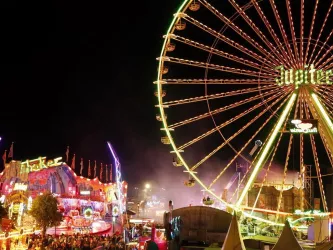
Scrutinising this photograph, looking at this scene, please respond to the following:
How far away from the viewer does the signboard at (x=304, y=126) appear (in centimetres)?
1852

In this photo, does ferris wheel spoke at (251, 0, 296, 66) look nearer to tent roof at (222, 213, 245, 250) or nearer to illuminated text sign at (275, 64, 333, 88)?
illuminated text sign at (275, 64, 333, 88)

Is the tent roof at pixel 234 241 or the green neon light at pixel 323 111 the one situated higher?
the green neon light at pixel 323 111

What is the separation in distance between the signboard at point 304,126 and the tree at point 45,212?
21.9 meters

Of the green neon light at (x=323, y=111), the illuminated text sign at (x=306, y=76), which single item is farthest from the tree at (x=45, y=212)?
the green neon light at (x=323, y=111)

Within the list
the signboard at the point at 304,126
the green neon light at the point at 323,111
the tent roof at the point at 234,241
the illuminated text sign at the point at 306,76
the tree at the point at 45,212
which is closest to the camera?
the tent roof at the point at 234,241

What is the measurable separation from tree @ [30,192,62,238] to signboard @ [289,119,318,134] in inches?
860

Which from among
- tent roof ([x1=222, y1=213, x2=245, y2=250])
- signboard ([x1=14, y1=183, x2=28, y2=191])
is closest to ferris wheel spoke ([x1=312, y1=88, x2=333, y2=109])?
tent roof ([x1=222, y1=213, x2=245, y2=250])

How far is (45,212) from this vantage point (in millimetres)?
34031

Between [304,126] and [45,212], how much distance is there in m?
22.5

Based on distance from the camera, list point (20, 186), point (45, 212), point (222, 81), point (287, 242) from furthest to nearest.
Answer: point (20, 186), point (45, 212), point (222, 81), point (287, 242)

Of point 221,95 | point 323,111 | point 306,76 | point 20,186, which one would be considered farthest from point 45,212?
point 323,111

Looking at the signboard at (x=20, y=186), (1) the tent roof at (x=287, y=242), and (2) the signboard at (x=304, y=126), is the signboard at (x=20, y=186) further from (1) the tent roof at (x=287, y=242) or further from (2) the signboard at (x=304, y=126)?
(1) the tent roof at (x=287, y=242)

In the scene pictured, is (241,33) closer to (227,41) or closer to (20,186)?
(227,41)

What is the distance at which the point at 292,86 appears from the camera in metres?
19.8
